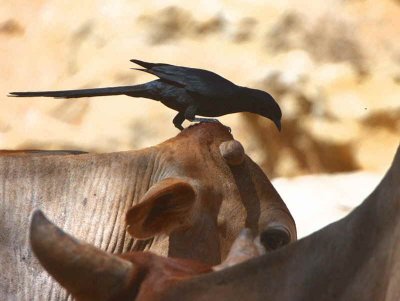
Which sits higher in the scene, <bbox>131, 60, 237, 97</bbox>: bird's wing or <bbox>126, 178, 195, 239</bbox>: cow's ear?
<bbox>131, 60, 237, 97</bbox>: bird's wing

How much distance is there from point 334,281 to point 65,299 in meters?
1.33

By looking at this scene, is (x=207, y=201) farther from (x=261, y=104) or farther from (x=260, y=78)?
(x=260, y=78)

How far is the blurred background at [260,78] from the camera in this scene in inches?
235

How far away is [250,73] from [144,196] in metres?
3.00

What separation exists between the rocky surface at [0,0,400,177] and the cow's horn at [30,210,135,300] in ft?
12.8

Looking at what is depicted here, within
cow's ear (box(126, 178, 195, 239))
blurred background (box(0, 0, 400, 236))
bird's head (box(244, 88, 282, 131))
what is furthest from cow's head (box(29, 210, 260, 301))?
blurred background (box(0, 0, 400, 236))

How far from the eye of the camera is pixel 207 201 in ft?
10.6

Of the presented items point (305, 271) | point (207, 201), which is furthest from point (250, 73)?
point (305, 271)

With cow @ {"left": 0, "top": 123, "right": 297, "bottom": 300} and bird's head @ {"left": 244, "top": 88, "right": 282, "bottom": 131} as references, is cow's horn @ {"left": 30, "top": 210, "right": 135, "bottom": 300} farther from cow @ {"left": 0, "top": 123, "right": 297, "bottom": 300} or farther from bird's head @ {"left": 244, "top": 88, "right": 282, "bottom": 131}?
bird's head @ {"left": 244, "top": 88, "right": 282, "bottom": 131}

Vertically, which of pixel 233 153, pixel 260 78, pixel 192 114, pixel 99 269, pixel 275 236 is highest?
pixel 260 78

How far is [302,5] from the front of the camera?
616 centimetres

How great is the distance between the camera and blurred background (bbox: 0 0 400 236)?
5977mm

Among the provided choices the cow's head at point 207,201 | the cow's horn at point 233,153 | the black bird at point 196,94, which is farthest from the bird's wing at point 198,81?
the cow's horn at point 233,153

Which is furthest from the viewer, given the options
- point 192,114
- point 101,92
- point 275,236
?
point 101,92
